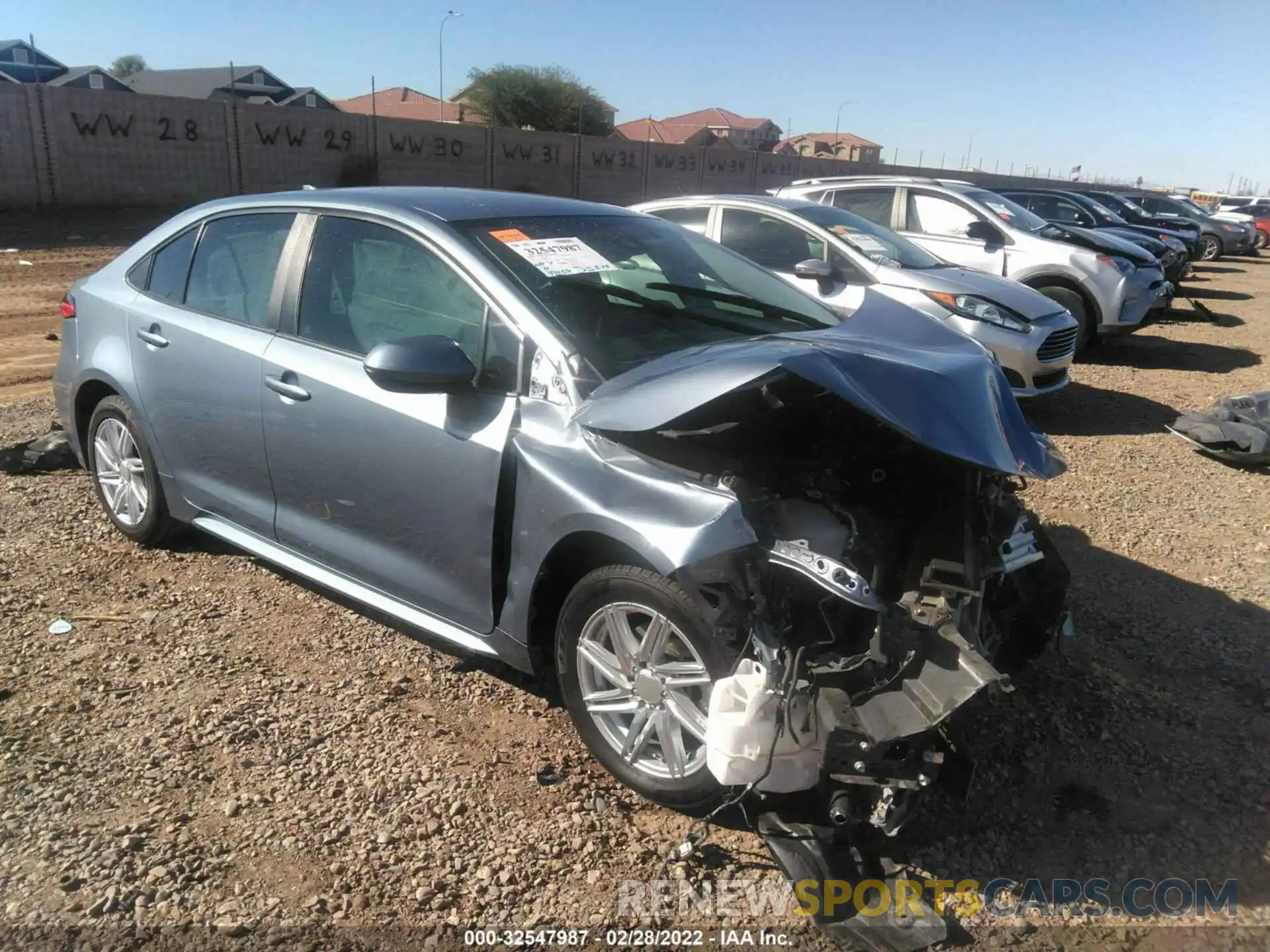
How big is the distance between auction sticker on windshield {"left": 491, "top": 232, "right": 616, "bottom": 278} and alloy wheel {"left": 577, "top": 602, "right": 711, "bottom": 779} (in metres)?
1.27

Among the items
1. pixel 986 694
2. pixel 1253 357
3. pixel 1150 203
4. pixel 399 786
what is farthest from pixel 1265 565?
pixel 1150 203

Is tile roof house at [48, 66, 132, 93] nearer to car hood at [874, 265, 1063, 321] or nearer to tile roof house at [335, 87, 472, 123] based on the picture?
tile roof house at [335, 87, 472, 123]

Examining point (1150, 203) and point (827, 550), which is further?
point (1150, 203)

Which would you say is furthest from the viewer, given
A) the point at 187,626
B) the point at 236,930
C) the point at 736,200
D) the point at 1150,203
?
the point at 1150,203

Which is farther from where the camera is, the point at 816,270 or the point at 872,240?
the point at 872,240

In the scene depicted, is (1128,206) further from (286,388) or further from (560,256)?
(286,388)

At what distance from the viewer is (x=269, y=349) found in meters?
3.75

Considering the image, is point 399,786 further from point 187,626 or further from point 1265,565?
point 1265,565

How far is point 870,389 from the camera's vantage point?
2.63m

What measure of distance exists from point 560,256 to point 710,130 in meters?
82.7

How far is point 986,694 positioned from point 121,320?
4.14 meters

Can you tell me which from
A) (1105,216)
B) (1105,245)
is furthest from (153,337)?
(1105,216)

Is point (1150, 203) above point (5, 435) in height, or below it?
above

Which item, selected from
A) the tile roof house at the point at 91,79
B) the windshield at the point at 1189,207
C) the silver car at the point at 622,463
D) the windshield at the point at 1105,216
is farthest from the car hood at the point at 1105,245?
the tile roof house at the point at 91,79
